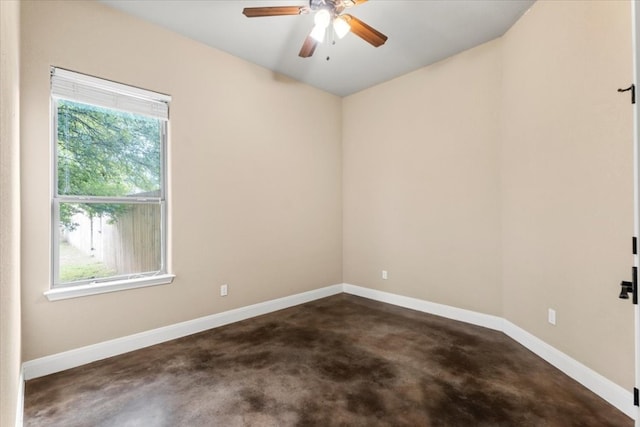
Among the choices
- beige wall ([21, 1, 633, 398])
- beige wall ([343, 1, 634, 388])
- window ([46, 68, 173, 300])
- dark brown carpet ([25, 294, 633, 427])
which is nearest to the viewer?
dark brown carpet ([25, 294, 633, 427])

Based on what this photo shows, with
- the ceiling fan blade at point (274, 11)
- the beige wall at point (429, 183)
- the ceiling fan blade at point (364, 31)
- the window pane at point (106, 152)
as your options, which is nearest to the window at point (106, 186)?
the window pane at point (106, 152)

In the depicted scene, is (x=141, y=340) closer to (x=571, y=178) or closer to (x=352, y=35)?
(x=352, y=35)

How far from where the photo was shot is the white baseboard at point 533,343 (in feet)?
6.25

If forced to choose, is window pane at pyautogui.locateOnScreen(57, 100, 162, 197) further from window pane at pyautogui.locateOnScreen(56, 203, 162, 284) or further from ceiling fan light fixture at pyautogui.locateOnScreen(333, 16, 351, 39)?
ceiling fan light fixture at pyautogui.locateOnScreen(333, 16, 351, 39)

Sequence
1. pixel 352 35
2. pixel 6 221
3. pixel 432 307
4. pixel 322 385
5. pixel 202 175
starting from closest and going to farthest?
pixel 6 221, pixel 322 385, pixel 352 35, pixel 202 175, pixel 432 307

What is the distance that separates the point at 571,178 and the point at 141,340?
393cm

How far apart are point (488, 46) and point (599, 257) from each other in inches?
95.0

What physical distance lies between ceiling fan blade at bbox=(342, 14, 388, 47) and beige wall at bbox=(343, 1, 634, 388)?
143 cm

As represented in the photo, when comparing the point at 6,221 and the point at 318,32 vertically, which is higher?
the point at 318,32

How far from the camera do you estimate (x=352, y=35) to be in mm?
3100

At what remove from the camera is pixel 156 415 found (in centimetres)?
185

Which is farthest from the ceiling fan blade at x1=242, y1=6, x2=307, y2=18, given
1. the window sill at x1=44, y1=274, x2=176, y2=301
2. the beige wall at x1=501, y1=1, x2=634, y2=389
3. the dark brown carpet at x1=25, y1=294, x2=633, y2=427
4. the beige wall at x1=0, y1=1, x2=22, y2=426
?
the dark brown carpet at x1=25, y1=294, x2=633, y2=427

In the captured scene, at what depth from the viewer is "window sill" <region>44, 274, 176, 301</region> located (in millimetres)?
2344

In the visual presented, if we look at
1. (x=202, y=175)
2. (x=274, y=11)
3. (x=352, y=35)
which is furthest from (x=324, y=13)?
(x=202, y=175)
